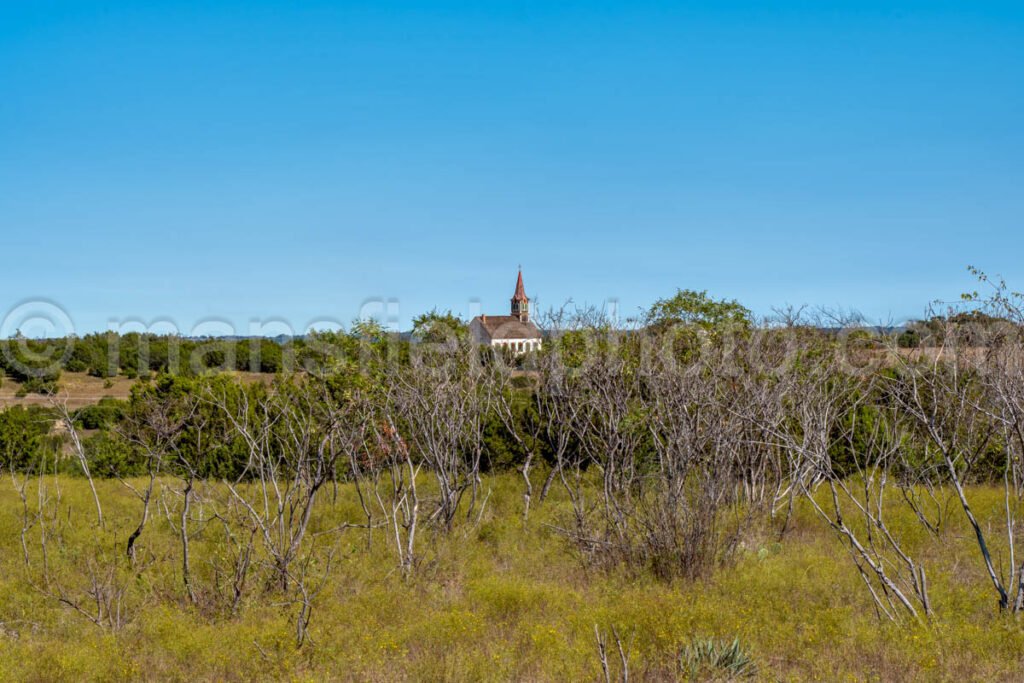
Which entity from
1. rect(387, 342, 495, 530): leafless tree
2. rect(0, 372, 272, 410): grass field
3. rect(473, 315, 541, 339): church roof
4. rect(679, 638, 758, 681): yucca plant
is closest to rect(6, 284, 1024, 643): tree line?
rect(387, 342, 495, 530): leafless tree

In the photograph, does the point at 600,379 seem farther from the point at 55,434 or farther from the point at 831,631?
the point at 55,434

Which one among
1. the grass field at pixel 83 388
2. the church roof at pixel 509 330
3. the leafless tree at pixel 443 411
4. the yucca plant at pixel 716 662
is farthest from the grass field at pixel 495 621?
the grass field at pixel 83 388

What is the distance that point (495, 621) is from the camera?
19.7ft

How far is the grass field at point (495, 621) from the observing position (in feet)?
16.7

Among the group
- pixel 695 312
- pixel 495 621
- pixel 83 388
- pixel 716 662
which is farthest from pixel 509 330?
pixel 83 388

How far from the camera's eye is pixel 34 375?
928 inches

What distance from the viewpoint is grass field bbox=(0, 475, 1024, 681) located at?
508cm

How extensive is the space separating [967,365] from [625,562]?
4.26m

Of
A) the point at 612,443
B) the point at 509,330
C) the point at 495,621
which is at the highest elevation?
the point at 509,330

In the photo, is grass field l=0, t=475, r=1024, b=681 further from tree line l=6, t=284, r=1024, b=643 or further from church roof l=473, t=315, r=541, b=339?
church roof l=473, t=315, r=541, b=339

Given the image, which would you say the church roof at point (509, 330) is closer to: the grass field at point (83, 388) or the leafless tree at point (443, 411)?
the leafless tree at point (443, 411)

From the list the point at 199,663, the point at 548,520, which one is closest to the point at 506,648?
the point at 199,663

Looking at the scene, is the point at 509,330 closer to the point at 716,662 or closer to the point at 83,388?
the point at 716,662

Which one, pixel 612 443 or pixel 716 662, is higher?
pixel 612 443
